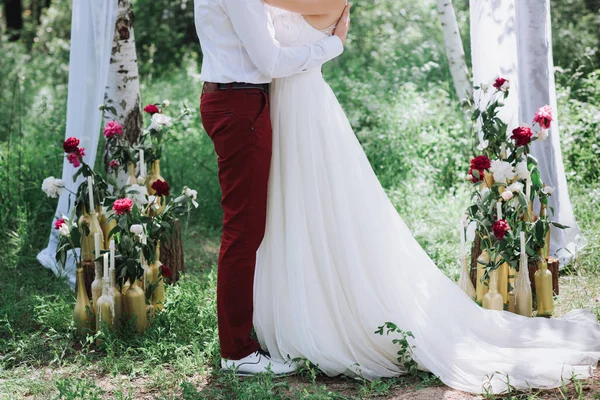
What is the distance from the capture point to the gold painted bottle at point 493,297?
12.1ft

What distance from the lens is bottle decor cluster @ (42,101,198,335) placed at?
3756 millimetres

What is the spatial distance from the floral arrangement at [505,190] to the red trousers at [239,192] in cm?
114

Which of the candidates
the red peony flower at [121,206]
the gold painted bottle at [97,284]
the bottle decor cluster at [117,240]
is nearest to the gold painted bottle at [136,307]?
the bottle decor cluster at [117,240]

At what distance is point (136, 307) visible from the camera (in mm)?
3768

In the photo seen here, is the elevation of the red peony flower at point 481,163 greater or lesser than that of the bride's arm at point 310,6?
lesser

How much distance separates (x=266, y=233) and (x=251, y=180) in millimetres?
317

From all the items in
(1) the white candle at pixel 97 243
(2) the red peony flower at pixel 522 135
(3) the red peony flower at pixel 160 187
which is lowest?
(1) the white candle at pixel 97 243

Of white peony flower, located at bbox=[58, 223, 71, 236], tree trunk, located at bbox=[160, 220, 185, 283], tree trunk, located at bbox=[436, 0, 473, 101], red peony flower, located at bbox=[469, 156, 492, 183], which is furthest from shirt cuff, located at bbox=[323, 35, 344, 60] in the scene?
tree trunk, located at bbox=[436, 0, 473, 101]

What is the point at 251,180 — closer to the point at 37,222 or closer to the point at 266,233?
the point at 266,233

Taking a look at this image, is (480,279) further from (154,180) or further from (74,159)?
(74,159)

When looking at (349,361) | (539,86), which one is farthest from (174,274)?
(539,86)

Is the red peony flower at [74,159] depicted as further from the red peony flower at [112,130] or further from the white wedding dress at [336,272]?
the white wedding dress at [336,272]

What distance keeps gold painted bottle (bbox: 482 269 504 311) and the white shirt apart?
139 centimetres

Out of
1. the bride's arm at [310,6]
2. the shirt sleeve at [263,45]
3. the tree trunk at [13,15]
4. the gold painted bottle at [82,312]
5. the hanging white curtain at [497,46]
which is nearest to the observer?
the shirt sleeve at [263,45]
